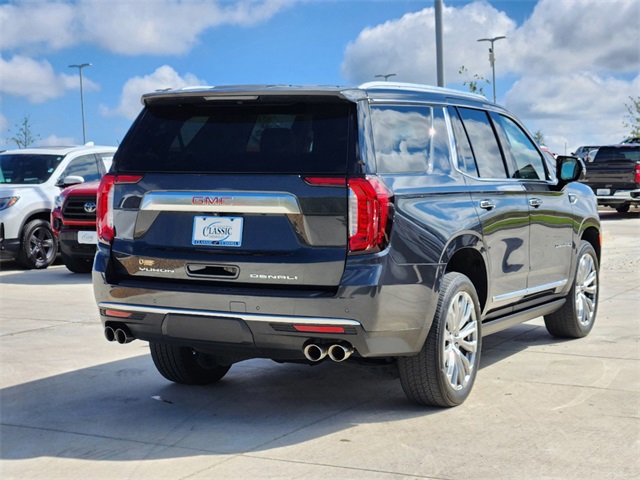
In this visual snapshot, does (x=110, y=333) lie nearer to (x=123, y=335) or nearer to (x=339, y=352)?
(x=123, y=335)

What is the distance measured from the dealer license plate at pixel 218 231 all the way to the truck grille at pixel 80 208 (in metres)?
8.09

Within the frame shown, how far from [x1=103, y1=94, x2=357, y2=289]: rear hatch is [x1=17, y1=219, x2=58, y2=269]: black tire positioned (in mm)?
9770

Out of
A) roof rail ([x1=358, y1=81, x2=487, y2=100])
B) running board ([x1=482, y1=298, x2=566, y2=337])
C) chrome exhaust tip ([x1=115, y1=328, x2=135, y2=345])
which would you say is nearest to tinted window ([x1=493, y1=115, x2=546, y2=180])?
roof rail ([x1=358, y1=81, x2=487, y2=100])

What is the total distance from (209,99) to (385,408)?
2034mm

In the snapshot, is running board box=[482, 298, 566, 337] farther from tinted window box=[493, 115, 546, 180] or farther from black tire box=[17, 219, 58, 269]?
black tire box=[17, 219, 58, 269]

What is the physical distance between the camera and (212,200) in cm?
514

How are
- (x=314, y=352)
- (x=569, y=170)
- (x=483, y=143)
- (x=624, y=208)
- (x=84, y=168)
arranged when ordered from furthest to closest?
(x=624, y=208) < (x=84, y=168) < (x=569, y=170) < (x=483, y=143) < (x=314, y=352)

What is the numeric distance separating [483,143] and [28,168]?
10.6 meters

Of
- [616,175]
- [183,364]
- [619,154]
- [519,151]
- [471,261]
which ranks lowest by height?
[183,364]

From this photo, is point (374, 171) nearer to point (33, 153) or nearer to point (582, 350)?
point (582, 350)

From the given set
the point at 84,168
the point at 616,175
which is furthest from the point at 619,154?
the point at 84,168

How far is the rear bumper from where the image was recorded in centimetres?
491

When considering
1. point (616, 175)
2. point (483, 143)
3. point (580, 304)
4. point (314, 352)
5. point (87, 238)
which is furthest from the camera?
point (616, 175)

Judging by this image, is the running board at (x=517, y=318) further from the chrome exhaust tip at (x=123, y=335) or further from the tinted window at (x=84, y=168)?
the tinted window at (x=84, y=168)
